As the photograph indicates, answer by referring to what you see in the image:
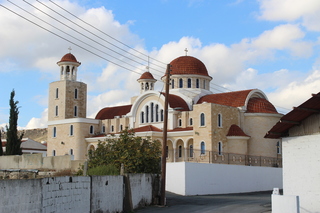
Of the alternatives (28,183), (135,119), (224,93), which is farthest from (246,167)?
(28,183)

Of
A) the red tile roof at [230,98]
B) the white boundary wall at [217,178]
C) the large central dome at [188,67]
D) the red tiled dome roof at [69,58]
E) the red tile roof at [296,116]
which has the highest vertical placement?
the red tiled dome roof at [69,58]

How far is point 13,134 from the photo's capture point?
166 ft

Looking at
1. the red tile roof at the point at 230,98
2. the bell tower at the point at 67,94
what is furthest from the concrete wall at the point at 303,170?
the bell tower at the point at 67,94

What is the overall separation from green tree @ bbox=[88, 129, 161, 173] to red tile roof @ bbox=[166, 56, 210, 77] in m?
30.0

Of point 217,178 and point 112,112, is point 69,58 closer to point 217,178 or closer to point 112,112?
point 112,112

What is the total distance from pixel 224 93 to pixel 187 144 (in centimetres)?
840

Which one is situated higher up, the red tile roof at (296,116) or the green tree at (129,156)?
the red tile roof at (296,116)

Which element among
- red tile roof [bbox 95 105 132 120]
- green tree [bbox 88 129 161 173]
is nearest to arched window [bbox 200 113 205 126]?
red tile roof [bbox 95 105 132 120]

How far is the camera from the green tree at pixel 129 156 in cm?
2447

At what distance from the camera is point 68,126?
5544cm

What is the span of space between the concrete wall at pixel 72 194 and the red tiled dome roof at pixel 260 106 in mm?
26729

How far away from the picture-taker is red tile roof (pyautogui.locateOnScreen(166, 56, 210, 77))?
5516cm

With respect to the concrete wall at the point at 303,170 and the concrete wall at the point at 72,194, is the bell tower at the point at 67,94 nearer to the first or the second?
the concrete wall at the point at 72,194

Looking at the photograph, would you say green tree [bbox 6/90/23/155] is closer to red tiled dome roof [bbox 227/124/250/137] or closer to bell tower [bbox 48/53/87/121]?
bell tower [bbox 48/53/87/121]
